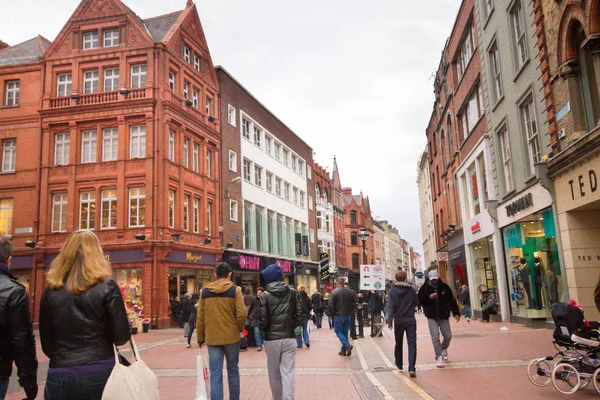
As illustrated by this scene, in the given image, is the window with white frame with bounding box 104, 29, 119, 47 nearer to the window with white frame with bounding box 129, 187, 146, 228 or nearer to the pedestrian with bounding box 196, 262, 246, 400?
the window with white frame with bounding box 129, 187, 146, 228

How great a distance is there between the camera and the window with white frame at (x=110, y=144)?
27000mm

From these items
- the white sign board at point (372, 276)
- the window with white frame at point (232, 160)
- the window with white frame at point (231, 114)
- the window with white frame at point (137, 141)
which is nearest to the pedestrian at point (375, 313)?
the white sign board at point (372, 276)

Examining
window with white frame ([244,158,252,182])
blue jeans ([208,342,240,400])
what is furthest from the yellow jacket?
window with white frame ([244,158,252,182])

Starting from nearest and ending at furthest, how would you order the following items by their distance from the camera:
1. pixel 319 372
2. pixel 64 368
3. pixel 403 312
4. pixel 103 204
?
pixel 64 368 → pixel 403 312 → pixel 319 372 → pixel 103 204

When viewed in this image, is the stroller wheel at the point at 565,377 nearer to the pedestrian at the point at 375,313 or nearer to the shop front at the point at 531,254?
the shop front at the point at 531,254

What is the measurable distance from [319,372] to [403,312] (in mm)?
2086

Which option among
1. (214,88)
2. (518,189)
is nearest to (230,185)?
(214,88)

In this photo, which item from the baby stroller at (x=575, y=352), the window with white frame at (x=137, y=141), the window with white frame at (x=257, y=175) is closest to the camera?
the baby stroller at (x=575, y=352)

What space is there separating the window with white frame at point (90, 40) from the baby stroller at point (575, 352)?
90.1ft

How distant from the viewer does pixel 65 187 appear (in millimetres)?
26984

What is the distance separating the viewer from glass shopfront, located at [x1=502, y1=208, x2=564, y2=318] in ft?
49.6

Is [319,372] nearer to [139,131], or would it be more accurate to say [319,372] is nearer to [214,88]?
[139,131]

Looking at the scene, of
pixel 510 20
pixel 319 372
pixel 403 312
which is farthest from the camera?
pixel 510 20

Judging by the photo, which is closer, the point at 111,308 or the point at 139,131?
the point at 111,308
